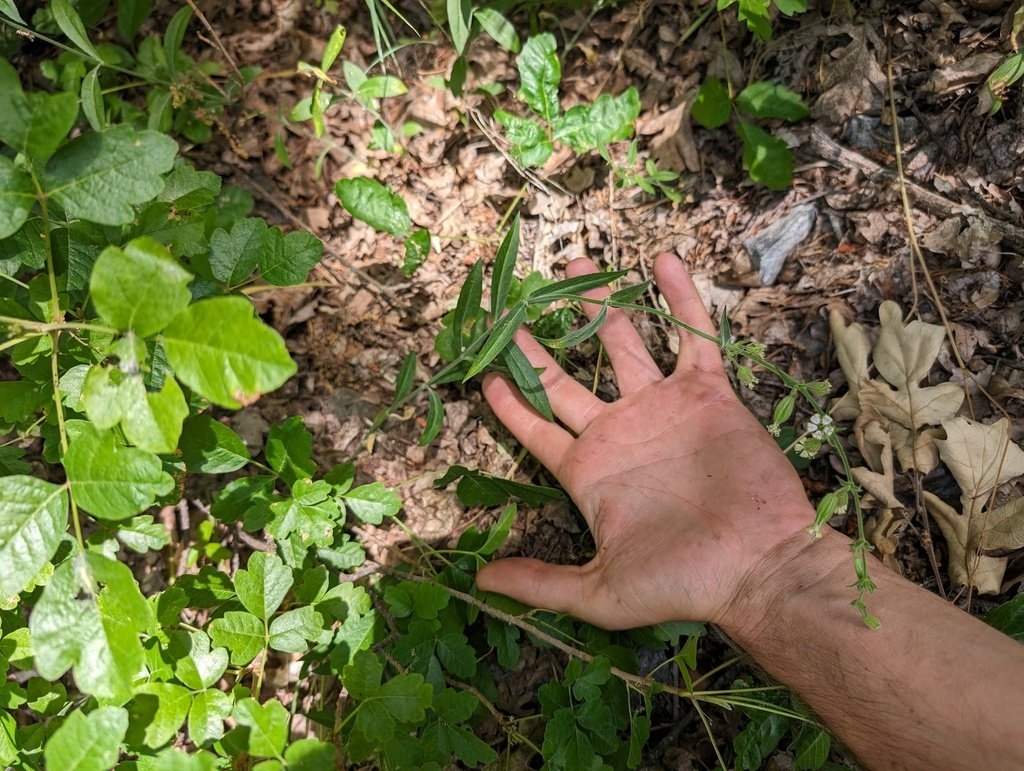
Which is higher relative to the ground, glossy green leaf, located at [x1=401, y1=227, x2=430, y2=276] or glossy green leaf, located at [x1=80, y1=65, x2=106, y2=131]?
glossy green leaf, located at [x1=80, y1=65, x2=106, y2=131]

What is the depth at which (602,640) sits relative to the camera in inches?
83.0

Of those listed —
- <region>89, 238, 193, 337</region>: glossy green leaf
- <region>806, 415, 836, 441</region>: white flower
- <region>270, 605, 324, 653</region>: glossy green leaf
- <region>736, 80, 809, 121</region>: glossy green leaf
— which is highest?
<region>89, 238, 193, 337</region>: glossy green leaf

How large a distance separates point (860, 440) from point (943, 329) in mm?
452

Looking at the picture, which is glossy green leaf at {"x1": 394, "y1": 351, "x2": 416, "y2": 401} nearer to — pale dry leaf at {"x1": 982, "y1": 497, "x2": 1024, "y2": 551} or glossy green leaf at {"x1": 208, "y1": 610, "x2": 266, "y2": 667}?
glossy green leaf at {"x1": 208, "y1": 610, "x2": 266, "y2": 667}

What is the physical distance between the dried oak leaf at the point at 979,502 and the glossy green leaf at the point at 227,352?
2.06 metres

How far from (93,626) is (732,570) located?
1535mm

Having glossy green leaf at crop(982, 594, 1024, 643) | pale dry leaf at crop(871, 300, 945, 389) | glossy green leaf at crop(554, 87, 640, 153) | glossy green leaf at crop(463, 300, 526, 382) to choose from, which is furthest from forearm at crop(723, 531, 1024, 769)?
glossy green leaf at crop(554, 87, 640, 153)

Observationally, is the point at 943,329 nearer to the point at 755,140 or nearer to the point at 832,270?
the point at 832,270

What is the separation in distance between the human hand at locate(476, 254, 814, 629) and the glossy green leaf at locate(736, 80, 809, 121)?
76cm

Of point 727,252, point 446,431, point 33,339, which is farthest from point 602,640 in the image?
point 33,339

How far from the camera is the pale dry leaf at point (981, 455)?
208cm

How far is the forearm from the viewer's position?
1.45 m

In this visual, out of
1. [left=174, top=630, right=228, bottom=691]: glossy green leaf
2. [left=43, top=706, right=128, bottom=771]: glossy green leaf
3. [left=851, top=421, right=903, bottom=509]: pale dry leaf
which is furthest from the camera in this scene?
[left=851, top=421, right=903, bottom=509]: pale dry leaf

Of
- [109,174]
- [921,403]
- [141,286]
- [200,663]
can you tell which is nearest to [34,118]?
[109,174]
